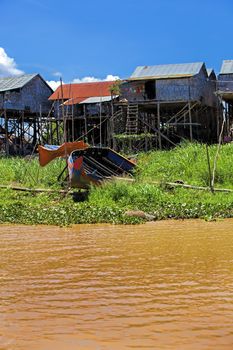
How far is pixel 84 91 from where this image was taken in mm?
33219

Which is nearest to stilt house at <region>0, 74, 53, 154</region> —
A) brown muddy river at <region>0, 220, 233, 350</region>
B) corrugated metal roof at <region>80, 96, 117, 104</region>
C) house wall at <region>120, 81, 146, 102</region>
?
corrugated metal roof at <region>80, 96, 117, 104</region>

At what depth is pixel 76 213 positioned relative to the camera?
11383 millimetres

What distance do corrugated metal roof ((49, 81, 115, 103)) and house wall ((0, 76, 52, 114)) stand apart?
0.90 metres

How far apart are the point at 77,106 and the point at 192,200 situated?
20.4m

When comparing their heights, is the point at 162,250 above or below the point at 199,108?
below

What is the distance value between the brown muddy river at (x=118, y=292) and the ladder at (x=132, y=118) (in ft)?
61.0

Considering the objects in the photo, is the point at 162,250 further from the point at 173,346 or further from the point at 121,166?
the point at 121,166

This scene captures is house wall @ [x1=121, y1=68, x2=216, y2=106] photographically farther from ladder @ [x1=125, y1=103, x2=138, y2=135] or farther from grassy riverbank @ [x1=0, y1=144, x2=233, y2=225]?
grassy riverbank @ [x1=0, y1=144, x2=233, y2=225]

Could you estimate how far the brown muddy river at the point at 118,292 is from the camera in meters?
3.74

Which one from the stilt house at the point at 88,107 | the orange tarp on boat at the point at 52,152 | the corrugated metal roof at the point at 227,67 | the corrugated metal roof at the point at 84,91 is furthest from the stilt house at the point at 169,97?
the orange tarp on boat at the point at 52,152

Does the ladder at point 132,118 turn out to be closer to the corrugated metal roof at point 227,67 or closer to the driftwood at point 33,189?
the corrugated metal roof at point 227,67

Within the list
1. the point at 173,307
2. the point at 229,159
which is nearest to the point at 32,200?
the point at 229,159

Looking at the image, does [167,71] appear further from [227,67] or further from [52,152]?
[52,152]

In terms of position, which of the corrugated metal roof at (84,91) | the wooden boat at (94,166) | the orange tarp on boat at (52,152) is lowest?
the wooden boat at (94,166)
